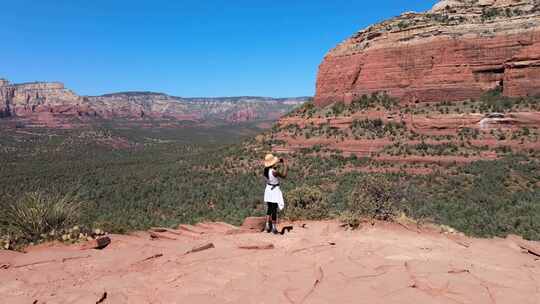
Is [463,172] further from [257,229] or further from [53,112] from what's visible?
[53,112]

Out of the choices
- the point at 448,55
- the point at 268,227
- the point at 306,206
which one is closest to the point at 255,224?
the point at 268,227

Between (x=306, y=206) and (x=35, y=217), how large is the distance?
6874mm

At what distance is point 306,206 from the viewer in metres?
11.1

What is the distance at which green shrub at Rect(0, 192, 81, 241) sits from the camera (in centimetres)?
718

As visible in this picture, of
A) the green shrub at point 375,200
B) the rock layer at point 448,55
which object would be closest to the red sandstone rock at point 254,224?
the green shrub at point 375,200

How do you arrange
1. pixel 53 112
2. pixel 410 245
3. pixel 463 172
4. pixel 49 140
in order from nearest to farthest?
pixel 410 245 < pixel 463 172 < pixel 49 140 < pixel 53 112

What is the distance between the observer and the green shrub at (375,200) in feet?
30.3

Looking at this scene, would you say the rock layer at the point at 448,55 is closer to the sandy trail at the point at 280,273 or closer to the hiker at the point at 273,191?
the sandy trail at the point at 280,273

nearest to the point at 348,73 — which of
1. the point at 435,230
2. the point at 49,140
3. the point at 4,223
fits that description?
the point at 435,230

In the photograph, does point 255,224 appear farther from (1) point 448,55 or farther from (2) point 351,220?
(1) point 448,55

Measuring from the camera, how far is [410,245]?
263 inches

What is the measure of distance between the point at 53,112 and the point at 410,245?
16896cm

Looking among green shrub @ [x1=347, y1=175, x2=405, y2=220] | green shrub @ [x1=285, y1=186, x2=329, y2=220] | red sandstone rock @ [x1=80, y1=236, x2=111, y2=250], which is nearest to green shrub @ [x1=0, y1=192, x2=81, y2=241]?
red sandstone rock @ [x1=80, y1=236, x2=111, y2=250]

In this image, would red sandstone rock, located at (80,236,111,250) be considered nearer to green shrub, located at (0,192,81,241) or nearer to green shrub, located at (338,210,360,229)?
green shrub, located at (0,192,81,241)
